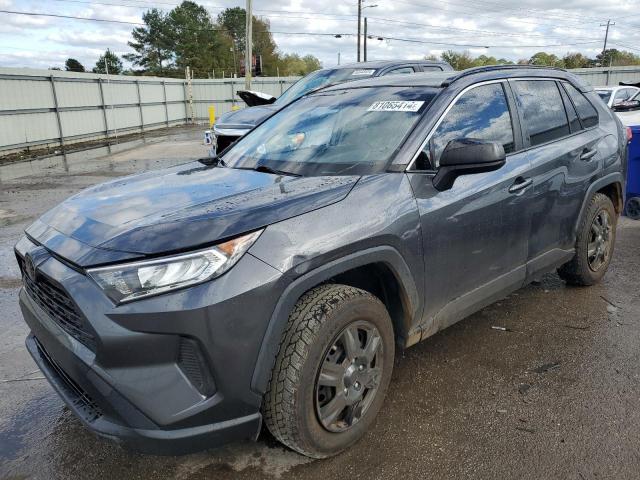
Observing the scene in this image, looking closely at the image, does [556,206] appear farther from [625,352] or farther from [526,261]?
[625,352]

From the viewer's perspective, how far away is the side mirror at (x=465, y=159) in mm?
2635

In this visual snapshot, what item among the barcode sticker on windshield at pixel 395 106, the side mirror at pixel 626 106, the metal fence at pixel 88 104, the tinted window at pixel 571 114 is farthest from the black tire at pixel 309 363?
the metal fence at pixel 88 104

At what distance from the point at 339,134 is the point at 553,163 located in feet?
5.16

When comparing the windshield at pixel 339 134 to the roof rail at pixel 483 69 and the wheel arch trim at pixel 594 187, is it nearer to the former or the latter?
the roof rail at pixel 483 69

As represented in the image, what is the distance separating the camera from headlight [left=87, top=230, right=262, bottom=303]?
197 centimetres

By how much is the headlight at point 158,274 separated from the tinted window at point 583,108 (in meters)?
3.35

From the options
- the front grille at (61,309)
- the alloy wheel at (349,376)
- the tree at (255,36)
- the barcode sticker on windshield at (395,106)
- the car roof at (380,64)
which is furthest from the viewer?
the tree at (255,36)

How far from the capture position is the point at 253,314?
6.70 ft

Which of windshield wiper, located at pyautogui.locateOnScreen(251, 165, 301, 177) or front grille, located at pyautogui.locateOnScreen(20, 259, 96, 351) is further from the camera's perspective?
windshield wiper, located at pyautogui.locateOnScreen(251, 165, 301, 177)

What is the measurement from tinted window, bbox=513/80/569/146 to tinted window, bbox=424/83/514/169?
0.73 ft

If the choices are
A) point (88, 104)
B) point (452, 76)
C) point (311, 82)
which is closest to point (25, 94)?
point (88, 104)

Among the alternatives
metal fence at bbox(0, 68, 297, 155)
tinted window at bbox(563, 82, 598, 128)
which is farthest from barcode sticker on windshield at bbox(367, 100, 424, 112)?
metal fence at bbox(0, 68, 297, 155)

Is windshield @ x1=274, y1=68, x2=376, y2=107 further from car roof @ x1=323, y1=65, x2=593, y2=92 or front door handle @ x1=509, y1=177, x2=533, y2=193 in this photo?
front door handle @ x1=509, y1=177, x2=533, y2=193

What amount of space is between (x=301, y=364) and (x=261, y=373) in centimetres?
18
